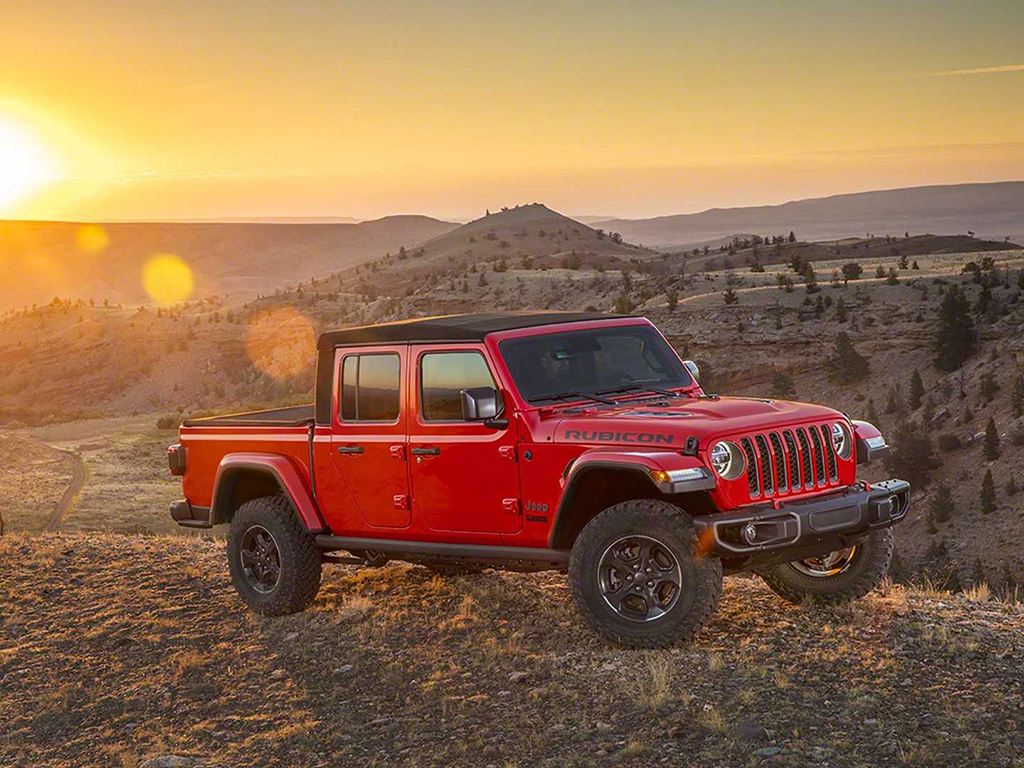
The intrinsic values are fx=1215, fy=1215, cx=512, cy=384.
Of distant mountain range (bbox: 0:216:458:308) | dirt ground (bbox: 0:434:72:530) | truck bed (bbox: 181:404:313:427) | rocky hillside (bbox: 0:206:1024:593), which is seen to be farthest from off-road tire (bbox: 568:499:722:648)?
distant mountain range (bbox: 0:216:458:308)

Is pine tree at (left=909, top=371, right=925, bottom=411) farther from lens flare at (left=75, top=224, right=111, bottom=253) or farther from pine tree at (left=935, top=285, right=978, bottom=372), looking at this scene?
lens flare at (left=75, top=224, right=111, bottom=253)

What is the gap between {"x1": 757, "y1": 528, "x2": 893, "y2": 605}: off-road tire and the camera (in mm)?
8841

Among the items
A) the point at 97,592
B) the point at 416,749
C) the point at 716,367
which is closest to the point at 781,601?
the point at 416,749

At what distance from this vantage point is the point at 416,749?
7078 mm

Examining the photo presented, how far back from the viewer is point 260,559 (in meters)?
10.5

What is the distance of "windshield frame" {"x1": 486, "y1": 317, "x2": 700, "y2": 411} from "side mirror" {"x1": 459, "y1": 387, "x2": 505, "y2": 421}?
22 centimetres

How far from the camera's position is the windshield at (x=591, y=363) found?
28.6 feet

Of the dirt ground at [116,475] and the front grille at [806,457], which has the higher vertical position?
the front grille at [806,457]

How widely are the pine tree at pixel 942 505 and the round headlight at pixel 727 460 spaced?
Result: 2272cm

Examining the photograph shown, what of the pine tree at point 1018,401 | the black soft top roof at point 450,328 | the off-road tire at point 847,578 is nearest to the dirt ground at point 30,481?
the black soft top roof at point 450,328

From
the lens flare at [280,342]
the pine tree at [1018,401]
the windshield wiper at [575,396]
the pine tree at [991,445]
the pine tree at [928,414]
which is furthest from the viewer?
the lens flare at [280,342]

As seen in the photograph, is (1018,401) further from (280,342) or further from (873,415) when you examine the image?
(280,342)

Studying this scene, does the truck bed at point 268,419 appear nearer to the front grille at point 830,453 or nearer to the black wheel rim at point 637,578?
the black wheel rim at point 637,578

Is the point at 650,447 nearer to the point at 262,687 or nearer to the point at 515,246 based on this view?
the point at 262,687
